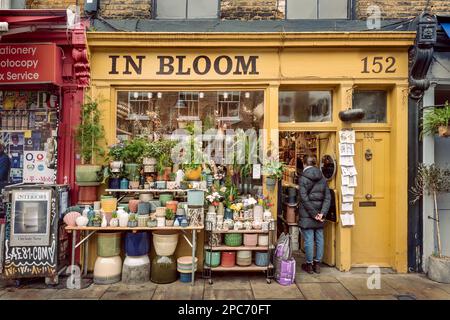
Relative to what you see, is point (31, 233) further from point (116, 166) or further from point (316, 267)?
point (316, 267)

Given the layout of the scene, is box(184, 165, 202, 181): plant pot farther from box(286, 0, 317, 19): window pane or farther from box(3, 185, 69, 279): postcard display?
box(286, 0, 317, 19): window pane

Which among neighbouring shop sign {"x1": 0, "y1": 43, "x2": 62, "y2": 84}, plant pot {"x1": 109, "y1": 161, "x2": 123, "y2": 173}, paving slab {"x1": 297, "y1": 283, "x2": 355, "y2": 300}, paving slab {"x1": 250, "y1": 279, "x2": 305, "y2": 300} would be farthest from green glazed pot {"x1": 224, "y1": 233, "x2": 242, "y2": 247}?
neighbouring shop sign {"x1": 0, "y1": 43, "x2": 62, "y2": 84}

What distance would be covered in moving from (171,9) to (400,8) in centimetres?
454

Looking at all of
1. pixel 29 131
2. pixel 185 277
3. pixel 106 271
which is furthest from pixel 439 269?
pixel 29 131

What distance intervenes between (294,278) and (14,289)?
4592 mm

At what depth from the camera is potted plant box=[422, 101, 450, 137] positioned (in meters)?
5.54

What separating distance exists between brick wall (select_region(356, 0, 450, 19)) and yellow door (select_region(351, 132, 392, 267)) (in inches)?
91.5

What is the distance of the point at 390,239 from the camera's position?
6242 mm

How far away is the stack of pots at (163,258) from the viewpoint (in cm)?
534

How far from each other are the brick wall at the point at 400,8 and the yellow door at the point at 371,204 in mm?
2325

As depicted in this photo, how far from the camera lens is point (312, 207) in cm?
580

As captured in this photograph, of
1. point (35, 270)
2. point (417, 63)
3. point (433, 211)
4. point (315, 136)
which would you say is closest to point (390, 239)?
point (433, 211)

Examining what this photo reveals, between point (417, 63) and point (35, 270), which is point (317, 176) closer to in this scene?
point (417, 63)

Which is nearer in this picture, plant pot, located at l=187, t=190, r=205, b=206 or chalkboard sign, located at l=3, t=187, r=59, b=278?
chalkboard sign, located at l=3, t=187, r=59, b=278
